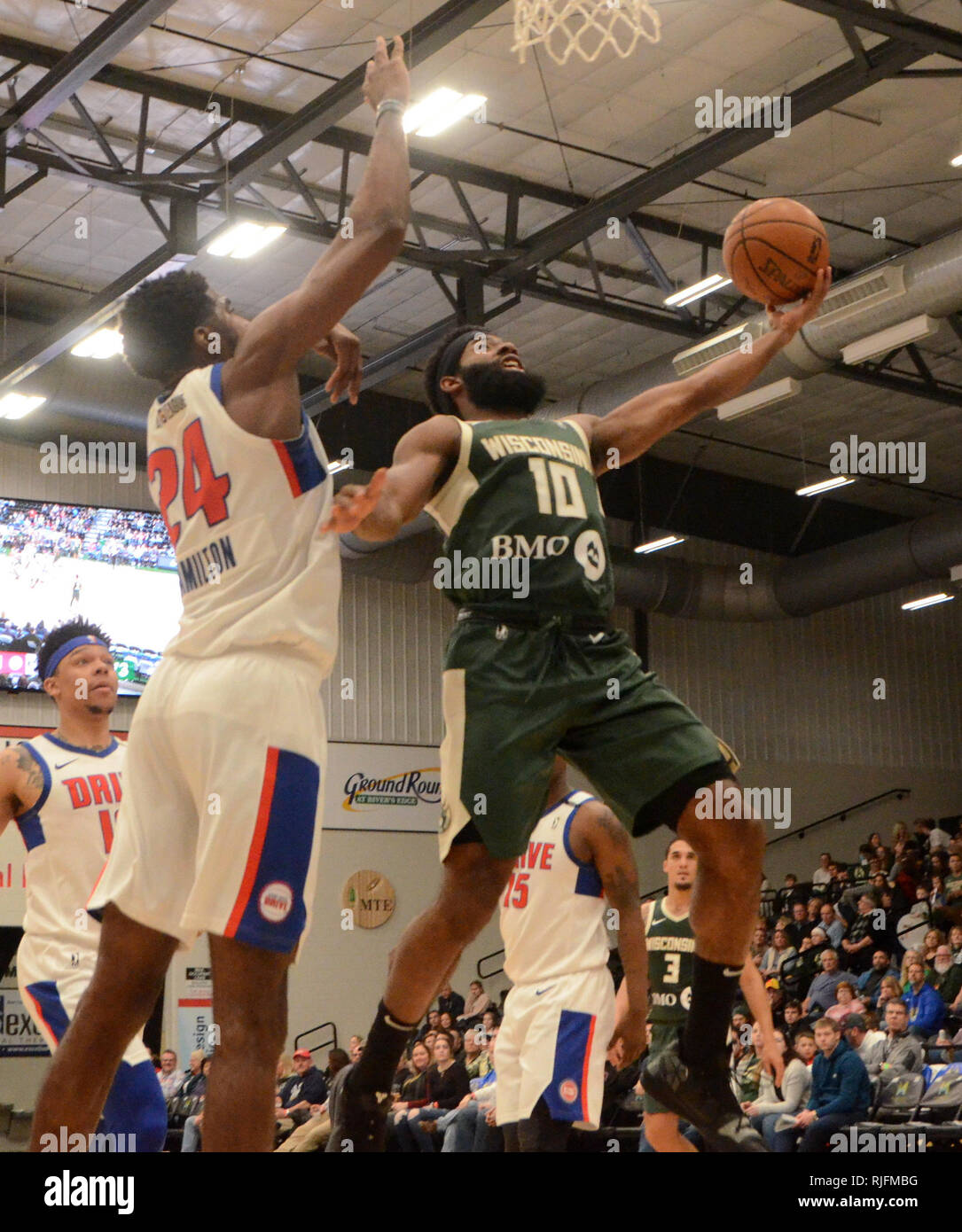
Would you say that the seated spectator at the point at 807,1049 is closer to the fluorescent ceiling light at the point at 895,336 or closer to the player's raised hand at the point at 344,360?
the fluorescent ceiling light at the point at 895,336

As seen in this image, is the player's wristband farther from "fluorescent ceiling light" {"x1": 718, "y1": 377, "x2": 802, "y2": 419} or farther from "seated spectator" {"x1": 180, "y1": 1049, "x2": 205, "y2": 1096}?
"seated spectator" {"x1": 180, "y1": 1049, "x2": 205, "y2": 1096}

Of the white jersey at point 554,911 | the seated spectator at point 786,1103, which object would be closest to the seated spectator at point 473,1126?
the seated spectator at point 786,1103

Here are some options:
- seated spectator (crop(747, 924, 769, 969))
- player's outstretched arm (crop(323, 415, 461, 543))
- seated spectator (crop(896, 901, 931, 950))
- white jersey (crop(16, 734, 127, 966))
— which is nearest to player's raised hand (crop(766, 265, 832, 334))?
player's outstretched arm (crop(323, 415, 461, 543))

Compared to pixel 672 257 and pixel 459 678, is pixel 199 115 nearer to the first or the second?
pixel 672 257

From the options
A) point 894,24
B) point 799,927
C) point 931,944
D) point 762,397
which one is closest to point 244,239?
point 762,397

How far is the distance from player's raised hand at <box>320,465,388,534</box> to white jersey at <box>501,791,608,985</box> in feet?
9.41

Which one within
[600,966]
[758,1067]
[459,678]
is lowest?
[758,1067]

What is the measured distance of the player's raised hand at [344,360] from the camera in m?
4.09

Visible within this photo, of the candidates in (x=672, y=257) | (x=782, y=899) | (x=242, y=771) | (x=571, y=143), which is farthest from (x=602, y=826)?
Answer: (x=782, y=899)

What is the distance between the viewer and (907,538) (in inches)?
774

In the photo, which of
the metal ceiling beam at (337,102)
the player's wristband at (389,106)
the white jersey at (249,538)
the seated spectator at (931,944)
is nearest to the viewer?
the white jersey at (249,538)

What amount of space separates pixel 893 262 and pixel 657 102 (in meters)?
2.50

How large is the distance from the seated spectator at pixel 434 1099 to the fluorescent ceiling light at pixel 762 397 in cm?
634

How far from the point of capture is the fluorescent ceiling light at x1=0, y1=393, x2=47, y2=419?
52.2 feet
